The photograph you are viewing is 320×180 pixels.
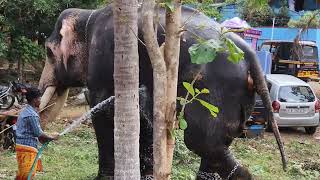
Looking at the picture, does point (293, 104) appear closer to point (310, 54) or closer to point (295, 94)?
point (295, 94)

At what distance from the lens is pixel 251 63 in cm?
592

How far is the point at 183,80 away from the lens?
19.1 ft

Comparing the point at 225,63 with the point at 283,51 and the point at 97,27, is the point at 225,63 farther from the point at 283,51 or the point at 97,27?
the point at 283,51

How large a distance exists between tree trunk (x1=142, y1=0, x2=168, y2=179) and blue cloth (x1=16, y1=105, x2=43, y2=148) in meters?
2.09

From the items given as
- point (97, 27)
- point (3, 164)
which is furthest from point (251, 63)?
point (3, 164)

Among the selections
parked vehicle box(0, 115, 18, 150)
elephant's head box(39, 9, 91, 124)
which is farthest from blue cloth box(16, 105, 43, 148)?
parked vehicle box(0, 115, 18, 150)

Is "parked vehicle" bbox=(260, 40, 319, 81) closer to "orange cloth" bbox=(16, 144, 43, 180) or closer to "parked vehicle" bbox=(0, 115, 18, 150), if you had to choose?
"parked vehicle" bbox=(0, 115, 18, 150)

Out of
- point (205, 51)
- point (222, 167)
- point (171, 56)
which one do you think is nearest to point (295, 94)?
point (222, 167)

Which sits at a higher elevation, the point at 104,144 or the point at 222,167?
the point at 104,144

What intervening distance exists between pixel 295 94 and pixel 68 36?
7.40 meters

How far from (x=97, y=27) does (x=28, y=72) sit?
39.3ft

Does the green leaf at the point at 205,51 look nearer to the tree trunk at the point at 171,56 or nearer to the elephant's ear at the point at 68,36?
the tree trunk at the point at 171,56

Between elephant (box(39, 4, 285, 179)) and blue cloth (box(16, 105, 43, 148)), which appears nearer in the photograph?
blue cloth (box(16, 105, 43, 148))

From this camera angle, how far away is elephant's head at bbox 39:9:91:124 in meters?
7.02
